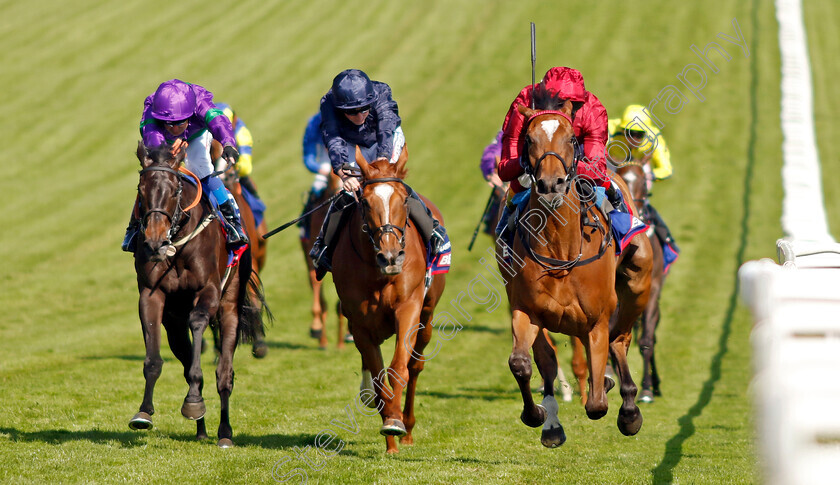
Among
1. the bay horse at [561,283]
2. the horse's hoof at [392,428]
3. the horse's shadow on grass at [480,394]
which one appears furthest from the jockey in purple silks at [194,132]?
the horse's shadow on grass at [480,394]

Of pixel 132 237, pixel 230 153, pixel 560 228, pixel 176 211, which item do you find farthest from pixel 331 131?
pixel 560 228

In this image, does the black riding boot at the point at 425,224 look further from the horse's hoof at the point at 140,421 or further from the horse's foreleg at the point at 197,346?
the horse's hoof at the point at 140,421

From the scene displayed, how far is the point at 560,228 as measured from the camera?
621cm

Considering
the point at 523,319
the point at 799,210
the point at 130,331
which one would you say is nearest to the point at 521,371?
the point at 523,319

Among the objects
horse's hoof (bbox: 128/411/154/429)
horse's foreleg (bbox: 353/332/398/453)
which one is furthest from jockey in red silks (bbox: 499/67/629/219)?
horse's hoof (bbox: 128/411/154/429)

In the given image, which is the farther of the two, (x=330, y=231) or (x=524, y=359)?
(x=330, y=231)

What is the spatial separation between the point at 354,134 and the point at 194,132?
1.31 metres

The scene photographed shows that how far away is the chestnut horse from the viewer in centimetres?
986

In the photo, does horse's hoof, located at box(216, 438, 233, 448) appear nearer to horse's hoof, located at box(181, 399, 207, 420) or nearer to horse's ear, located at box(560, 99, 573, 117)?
horse's hoof, located at box(181, 399, 207, 420)

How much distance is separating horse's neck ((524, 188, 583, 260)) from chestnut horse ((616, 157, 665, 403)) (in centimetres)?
369

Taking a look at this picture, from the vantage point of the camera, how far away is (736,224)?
2106 cm

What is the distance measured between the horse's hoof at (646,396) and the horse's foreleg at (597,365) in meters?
3.91

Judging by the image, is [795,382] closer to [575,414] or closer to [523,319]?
[523,319]

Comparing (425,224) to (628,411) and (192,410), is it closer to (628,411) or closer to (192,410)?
(628,411)
